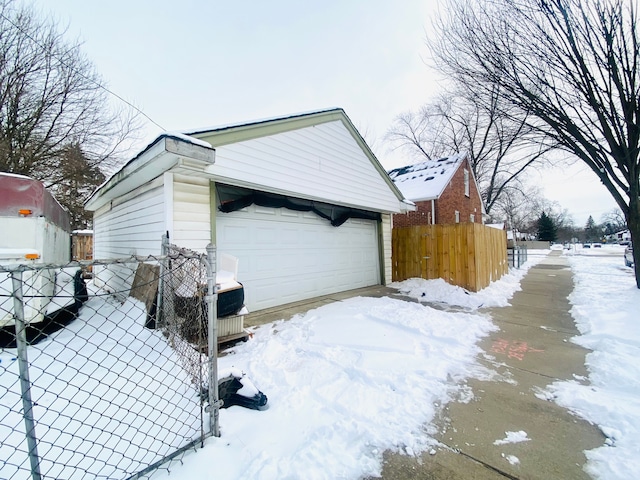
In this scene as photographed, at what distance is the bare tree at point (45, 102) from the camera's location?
967cm

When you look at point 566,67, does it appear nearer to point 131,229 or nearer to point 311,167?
Result: point 311,167

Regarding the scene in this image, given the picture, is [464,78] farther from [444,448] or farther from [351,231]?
[444,448]

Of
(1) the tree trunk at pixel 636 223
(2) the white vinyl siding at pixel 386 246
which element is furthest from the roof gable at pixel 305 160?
(1) the tree trunk at pixel 636 223

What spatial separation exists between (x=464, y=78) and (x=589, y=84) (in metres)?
2.64

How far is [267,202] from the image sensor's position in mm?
5625

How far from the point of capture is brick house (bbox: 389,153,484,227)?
43.9ft

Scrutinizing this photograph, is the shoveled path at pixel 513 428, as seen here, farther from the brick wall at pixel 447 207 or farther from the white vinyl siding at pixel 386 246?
the brick wall at pixel 447 207

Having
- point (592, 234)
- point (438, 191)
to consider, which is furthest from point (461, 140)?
point (592, 234)

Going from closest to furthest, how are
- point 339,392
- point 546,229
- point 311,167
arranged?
point 339,392
point 311,167
point 546,229

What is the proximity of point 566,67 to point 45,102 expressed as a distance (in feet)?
55.2

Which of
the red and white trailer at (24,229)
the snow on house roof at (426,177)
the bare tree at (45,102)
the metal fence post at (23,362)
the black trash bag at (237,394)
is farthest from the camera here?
the snow on house roof at (426,177)

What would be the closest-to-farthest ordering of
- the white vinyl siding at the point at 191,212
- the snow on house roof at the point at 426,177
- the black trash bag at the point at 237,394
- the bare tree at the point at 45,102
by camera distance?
1. the black trash bag at the point at 237,394
2. the white vinyl siding at the point at 191,212
3. the bare tree at the point at 45,102
4. the snow on house roof at the point at 426,177

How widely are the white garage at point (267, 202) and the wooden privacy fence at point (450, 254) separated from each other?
822 mm

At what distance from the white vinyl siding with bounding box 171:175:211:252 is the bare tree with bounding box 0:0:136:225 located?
33.9 feet
